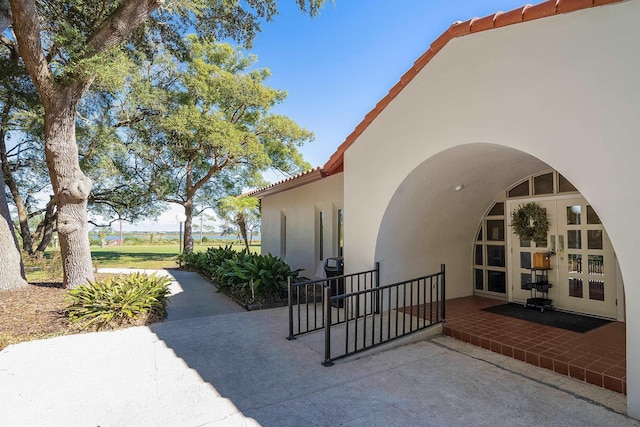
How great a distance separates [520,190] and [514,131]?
3.20 metres

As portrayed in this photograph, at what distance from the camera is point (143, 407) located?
3.31 meters

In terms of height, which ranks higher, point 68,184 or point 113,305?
point 68,184

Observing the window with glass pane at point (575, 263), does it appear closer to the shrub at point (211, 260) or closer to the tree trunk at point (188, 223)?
the shrub at point (211, 260)

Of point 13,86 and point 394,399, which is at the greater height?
point 13,86

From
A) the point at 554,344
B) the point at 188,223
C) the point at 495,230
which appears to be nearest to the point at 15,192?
the point at 188,223

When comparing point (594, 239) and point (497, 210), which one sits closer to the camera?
point (594, 239)

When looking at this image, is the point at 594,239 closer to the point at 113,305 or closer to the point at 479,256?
the point at 479,256

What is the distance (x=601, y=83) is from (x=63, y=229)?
32.9 feet

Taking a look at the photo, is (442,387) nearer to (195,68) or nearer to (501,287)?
(501,287)

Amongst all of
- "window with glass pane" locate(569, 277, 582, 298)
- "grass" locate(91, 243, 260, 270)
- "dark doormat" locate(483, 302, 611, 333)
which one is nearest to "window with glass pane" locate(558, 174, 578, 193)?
"window with glass pane" locate(569, 277, 582, 298)

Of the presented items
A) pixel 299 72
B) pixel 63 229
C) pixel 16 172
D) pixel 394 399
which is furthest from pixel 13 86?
pixel 394 399

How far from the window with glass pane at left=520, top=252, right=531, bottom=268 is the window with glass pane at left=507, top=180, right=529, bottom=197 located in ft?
3.87

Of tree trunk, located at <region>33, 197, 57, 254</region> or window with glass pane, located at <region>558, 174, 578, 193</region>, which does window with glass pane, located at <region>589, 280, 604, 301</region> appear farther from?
tree trunk, located at <region>33, 197, 57, 254</region>

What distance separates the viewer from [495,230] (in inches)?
285
